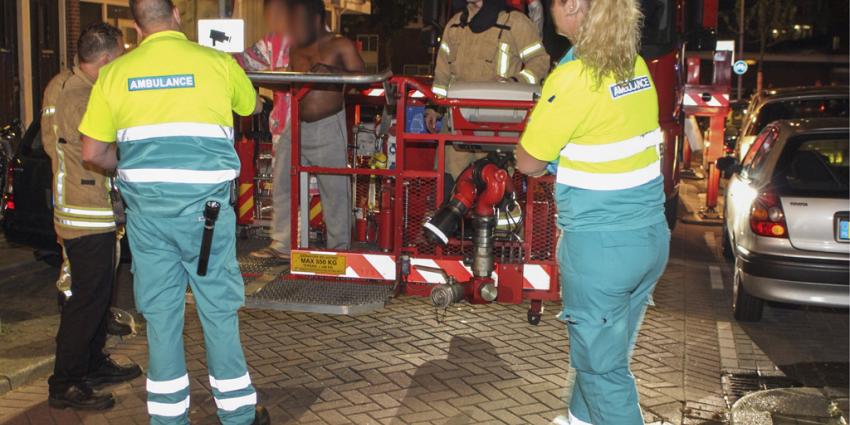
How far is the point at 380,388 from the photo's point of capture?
6039 millimetres

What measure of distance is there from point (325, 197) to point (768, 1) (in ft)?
130

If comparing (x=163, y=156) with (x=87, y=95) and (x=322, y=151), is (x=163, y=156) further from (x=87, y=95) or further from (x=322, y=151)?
(x=322, y=151)

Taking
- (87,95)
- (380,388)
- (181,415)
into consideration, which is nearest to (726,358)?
(380,388)

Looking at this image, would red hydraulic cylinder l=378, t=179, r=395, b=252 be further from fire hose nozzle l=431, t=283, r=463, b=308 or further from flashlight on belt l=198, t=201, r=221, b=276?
flashlight on belt l=198, t=201, r=221, b=276

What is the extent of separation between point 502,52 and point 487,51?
0.46 feet

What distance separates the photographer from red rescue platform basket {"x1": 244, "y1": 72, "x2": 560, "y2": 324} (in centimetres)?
741

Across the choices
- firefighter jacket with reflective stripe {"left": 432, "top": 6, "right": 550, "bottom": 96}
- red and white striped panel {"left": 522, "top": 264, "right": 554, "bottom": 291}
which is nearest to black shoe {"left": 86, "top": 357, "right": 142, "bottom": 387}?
red and white striped panel {"left": 522, "top": 264, "right": 554, "bottom": 291}

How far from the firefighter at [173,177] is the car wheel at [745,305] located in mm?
4600

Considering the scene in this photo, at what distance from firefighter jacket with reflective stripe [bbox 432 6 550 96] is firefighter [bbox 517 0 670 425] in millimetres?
3887

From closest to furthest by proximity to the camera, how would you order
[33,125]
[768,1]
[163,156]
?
[163,156] < [33,125] < [768,1]

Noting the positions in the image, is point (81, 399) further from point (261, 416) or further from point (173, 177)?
point (173, 177)

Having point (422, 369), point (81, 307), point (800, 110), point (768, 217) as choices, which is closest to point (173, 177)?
point (81, 307)

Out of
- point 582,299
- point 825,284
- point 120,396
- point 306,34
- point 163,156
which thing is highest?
point 306,34

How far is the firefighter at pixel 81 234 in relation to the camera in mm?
5719
